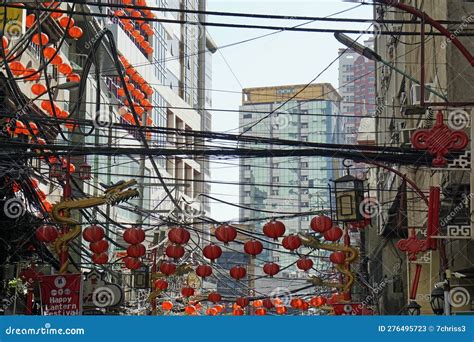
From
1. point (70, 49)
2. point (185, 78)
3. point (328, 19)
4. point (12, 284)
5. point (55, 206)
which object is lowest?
point (12, 284)

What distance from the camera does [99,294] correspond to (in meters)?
22.0

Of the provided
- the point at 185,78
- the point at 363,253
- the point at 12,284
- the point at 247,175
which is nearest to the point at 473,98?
the point at 12,284

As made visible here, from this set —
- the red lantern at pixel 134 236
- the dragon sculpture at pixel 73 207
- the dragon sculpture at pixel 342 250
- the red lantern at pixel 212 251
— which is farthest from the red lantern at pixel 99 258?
the dragon sculpture at pixel 342 250

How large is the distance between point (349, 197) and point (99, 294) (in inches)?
307

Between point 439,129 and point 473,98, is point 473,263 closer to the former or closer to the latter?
point 473,98

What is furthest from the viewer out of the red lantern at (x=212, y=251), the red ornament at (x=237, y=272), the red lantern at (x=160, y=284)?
the red lantern at (x=160, y=284)

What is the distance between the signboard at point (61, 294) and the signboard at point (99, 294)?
306 cm

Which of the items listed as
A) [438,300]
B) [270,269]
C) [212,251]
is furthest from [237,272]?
[438,300]

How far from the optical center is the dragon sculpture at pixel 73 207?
19.5m

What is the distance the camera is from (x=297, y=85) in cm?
13338

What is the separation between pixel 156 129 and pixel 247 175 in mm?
112081

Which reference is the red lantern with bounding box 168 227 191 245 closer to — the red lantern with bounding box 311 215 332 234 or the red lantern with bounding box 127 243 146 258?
the red lantern with bounding box 127 243 146 258

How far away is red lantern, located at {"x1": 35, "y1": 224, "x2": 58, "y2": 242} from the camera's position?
20.8 metres

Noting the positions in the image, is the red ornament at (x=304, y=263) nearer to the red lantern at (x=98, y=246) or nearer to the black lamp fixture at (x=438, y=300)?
the red lantern at (x=98, y=246)
